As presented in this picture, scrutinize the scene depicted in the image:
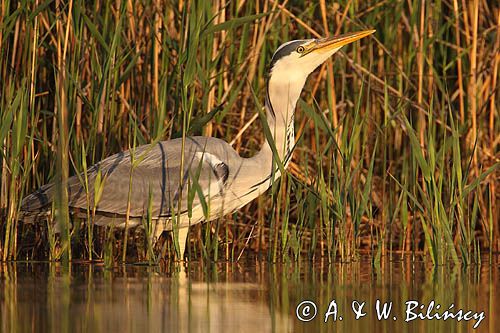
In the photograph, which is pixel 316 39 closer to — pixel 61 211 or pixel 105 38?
pixel 105 38

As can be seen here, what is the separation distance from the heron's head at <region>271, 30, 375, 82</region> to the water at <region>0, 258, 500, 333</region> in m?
1.17

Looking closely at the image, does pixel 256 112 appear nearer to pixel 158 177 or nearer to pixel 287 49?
pixel 287 49

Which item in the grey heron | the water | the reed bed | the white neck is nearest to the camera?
the water

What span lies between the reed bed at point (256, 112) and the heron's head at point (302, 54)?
0.13 meters

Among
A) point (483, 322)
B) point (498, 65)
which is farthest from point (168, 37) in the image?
point (483, 322)

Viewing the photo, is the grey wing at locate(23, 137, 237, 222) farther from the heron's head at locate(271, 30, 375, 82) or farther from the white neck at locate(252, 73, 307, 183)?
the heron's head at locate(271, 30, 375, 82)

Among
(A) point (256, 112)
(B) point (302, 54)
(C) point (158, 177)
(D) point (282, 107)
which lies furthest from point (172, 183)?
(B) point (302, 54)

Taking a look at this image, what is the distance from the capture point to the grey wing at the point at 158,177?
5688 mm

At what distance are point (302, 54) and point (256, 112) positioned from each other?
53 centimetres

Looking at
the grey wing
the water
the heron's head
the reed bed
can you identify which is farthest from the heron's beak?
the water

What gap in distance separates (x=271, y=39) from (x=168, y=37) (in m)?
0.81

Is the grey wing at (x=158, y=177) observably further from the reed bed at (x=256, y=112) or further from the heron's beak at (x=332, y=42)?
the heron's beak at (x=332, y=42)

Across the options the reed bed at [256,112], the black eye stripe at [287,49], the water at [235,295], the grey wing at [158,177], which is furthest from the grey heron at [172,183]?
the water at [235,295]

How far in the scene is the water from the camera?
3.60 m
